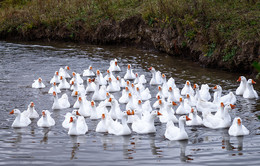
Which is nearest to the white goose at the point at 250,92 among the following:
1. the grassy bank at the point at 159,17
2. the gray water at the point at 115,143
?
the gray water at the point at 115,143

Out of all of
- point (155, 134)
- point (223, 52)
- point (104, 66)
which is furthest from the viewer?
point (104, 66)

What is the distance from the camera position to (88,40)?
25.8 meters

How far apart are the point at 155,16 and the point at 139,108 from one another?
35.2ft

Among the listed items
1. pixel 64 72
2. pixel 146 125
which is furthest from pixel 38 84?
pixel 146 125

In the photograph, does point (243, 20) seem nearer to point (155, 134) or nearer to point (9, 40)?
point (155, 134)

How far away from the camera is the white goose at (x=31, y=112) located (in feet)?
40.2

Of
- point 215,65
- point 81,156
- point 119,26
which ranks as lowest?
point 81,156

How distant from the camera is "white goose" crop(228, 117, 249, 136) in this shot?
10.6m

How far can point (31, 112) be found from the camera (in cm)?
1238

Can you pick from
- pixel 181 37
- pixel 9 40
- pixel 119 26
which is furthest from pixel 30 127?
pixel 9 40

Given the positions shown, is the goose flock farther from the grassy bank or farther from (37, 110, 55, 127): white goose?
the grassy bank

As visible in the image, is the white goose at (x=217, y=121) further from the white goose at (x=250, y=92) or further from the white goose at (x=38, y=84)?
the white goose at (x=38, y=84)

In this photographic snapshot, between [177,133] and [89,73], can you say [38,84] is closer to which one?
[89,73]

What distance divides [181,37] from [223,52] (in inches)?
125
